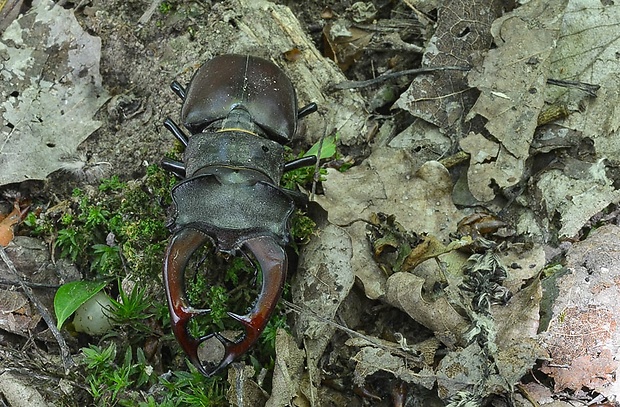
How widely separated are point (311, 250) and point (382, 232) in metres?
0.36

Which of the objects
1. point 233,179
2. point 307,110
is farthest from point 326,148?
point 233,179

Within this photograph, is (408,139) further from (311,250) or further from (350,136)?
(311,250)

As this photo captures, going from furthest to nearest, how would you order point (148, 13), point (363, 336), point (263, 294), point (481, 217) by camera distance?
point (148, 13) → point (481, 217) → point (363, 336) → point (263, 294)

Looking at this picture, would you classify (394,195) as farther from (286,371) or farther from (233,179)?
(286,371)

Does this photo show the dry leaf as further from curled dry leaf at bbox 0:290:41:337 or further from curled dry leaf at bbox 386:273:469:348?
curled dry leaf at bbox 386:273:469:348

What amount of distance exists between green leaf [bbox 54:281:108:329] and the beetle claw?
0.65m

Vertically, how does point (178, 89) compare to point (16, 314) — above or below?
above

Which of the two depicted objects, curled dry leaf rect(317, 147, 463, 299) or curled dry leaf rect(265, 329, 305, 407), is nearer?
curled dry leaf rect(265, 329, 305, 407)

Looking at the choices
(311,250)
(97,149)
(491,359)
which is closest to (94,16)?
(97,149)

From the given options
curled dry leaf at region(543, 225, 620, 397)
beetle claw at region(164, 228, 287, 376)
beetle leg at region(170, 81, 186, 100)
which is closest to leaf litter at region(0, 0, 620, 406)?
curled dry leaf at region(543, 225, 620, 397)

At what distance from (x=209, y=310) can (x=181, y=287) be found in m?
0.14

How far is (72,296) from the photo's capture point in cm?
308

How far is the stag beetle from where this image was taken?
262 centimetres

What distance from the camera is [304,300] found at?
3.06 meters
